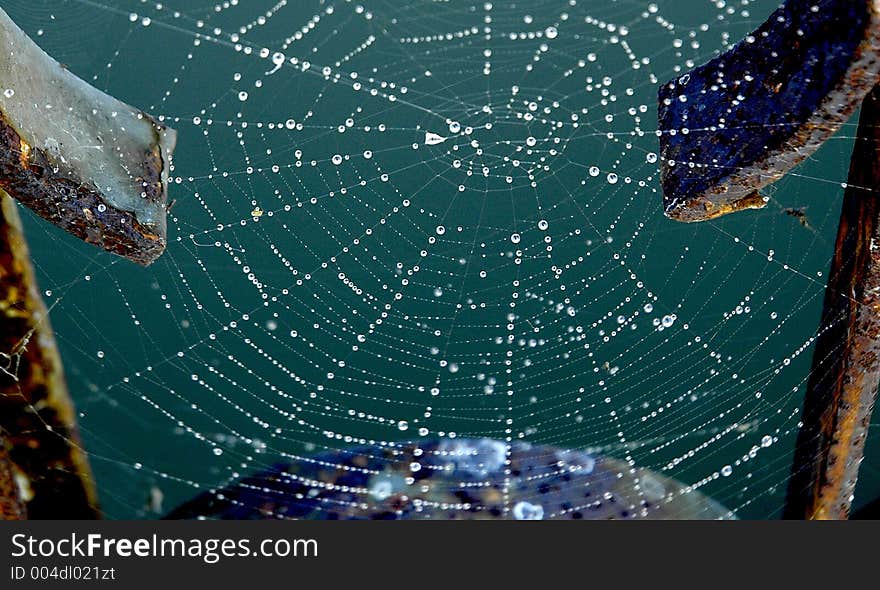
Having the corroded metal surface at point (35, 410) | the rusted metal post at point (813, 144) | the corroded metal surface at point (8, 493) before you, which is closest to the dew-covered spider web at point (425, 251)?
the corroded metal surface at point (35, 410)

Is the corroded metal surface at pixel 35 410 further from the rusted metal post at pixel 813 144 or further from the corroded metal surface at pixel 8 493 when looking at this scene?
the rusted metal post at pixel 813 144

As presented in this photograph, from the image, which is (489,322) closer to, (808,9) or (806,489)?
(806,489)

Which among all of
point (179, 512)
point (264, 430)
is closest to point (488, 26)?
point (179, 512)

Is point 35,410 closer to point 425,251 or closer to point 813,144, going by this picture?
point 425,251

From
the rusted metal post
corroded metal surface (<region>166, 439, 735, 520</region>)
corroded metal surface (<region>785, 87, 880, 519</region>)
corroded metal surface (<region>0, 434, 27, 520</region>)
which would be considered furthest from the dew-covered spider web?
the rusted metal post

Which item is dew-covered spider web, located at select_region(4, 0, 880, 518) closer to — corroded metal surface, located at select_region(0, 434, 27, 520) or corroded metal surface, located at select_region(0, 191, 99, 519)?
corroded metal surface, located at select_region(0, 191, 99, 519)
